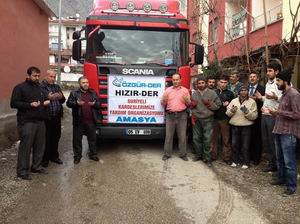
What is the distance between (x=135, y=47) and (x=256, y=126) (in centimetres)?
300

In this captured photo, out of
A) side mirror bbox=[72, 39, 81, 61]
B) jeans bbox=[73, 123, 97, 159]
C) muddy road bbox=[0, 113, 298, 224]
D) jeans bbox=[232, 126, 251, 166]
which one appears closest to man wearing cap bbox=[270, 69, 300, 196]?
muddy road bbox=[0, 113, 298, 224]

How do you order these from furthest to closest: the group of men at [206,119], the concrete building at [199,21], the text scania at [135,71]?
the concrete building at [199,21] < the text scania at [135,71] < the group of men at [206,119]

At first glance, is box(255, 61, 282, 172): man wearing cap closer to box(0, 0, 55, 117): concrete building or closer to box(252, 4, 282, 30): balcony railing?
box(0, 0, 55, 117): concrete building

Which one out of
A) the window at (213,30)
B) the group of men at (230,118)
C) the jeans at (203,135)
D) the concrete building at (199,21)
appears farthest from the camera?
the window at (213,30)

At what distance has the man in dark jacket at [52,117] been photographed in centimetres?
765

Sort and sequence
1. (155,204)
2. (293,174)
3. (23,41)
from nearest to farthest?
(155,204) < (293,174) < (23,41)

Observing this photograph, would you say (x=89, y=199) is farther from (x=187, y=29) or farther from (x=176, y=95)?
(x=187, y=29)

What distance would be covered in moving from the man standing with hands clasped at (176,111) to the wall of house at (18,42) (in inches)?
192

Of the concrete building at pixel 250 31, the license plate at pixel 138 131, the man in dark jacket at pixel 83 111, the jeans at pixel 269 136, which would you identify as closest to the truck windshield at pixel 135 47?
the man in dark jacket at pixel 83 111

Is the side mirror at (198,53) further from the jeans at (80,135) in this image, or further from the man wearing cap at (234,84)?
the jeans at (80,135)

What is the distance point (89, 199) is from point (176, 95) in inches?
127

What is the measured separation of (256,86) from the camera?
7734 millimetres

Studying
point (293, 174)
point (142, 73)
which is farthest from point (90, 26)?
point (293, 174)

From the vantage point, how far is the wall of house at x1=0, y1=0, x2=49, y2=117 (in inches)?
439
